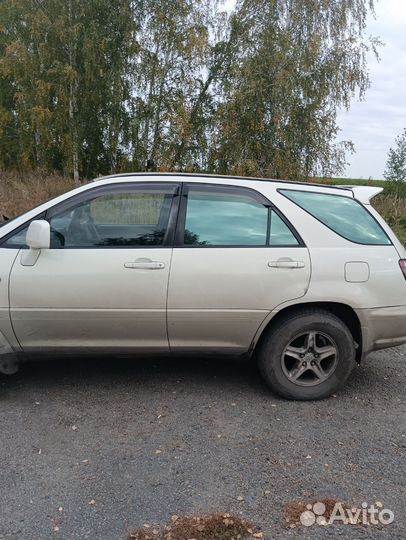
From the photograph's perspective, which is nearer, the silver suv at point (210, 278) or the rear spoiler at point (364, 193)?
the silver suv at point (210, 278)

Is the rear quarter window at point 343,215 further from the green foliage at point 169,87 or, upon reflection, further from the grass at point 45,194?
the green foliage at point 169,87

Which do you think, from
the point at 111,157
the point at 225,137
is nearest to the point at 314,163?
the point at 225,137

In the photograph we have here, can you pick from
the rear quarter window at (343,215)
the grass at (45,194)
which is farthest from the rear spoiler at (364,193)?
the grass at (45,194)

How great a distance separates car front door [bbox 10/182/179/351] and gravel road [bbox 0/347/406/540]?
493 millimetres

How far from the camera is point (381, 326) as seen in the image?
359 cm

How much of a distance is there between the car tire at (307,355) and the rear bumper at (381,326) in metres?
0.13

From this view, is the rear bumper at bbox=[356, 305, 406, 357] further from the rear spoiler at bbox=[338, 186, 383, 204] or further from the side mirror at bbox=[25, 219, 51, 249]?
the side mirror at bbox=[25, 219, 51, 249]

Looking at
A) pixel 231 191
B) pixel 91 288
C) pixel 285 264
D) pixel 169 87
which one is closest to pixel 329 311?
pixel 285 264

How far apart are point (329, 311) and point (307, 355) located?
383 mm

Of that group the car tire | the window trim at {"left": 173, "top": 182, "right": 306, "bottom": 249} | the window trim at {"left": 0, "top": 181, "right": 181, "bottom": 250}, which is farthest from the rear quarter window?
the window trim at {"left": 0, "top": 181, "right": 181, "bottom": 250}

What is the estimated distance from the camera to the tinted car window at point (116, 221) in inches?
140

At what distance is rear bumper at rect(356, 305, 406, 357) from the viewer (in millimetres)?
3564

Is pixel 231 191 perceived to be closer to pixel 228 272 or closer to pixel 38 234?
pixel 228 272

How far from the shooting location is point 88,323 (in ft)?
11.4
